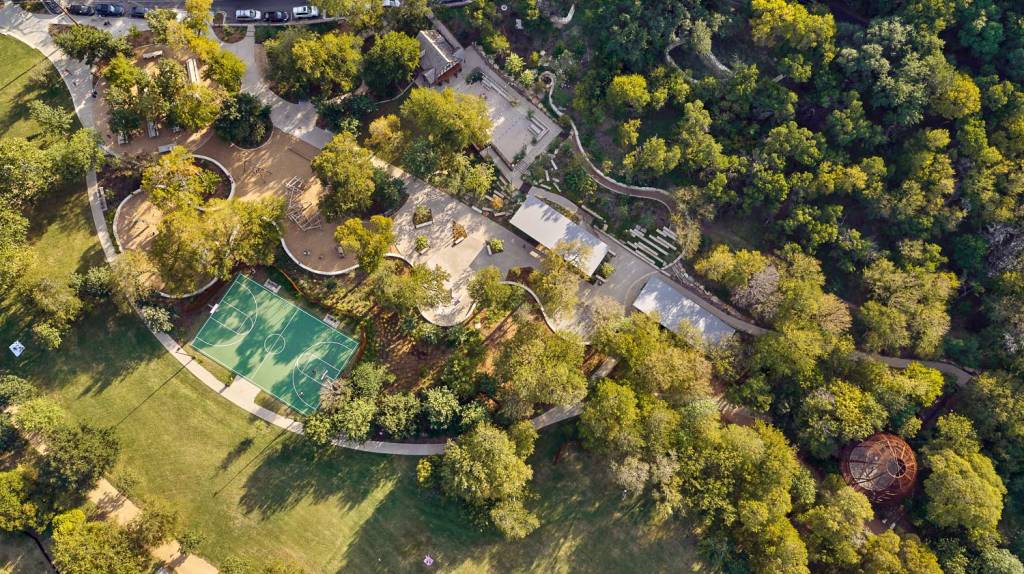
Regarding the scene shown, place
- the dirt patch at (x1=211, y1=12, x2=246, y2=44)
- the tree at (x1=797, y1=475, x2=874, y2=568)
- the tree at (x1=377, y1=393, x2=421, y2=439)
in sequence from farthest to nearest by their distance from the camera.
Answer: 1. the dirt patch at (x1=211, y1=12, x2=246, y2=44)
2. the tree at (x1=377, y1=393, x2=421, y2=439)
3. the tree at (x1=797, y1=475, x2=874, y2=568)

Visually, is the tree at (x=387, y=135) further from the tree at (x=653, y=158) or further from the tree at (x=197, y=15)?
the tree at (x=653, y=158)

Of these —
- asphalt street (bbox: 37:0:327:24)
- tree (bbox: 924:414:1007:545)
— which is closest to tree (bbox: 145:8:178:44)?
asphalt street (bbox: 37:0:327:24)

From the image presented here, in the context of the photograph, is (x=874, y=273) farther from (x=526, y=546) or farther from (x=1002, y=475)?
(x=526, y=546)

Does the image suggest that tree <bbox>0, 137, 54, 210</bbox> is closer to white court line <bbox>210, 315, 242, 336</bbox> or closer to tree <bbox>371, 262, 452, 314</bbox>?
white court line <bbox>210, 315, 242, 336</bbox>

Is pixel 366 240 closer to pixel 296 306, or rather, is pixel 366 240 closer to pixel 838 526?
pixel 296 306

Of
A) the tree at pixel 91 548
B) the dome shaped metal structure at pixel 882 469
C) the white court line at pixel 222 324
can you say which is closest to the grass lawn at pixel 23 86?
the white court line at pixel 222 324
